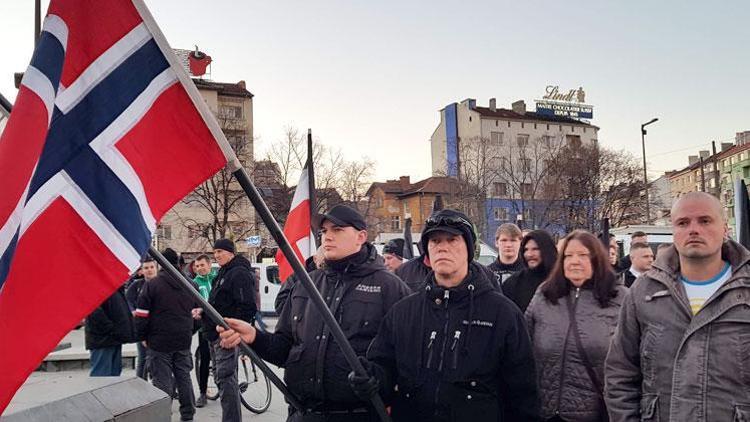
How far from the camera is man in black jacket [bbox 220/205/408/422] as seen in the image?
3.62m

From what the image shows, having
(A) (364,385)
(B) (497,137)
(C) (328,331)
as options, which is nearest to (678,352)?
(A) (364,385)

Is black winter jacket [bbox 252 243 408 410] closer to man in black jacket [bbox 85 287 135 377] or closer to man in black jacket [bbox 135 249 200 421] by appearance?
man in black jacket [bbox 85 287 135 377]

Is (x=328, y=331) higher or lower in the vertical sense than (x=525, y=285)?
lower

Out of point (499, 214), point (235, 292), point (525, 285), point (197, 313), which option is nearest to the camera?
point (525, 285)

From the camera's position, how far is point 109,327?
688cm

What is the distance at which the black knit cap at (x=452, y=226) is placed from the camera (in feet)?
11.0

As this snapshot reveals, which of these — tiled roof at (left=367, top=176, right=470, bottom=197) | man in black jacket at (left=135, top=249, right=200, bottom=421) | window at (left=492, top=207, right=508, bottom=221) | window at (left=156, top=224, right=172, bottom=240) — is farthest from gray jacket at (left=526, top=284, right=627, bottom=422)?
tiled roof at (left=367, top=176, right=470, bottom=197)

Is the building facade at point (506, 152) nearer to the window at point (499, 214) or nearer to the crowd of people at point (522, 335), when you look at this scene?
the window at point (499, 214)

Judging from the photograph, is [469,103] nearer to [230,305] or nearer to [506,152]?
[506,152]

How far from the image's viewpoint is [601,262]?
13.8 ft

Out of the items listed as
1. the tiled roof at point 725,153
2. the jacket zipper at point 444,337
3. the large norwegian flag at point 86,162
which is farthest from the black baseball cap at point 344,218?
the tiled roof at point 725,153

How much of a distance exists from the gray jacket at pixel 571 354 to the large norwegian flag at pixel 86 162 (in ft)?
8.02

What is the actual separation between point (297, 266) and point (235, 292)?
447 cm

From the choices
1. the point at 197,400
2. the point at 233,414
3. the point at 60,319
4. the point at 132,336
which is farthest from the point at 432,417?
the point at 197,400
